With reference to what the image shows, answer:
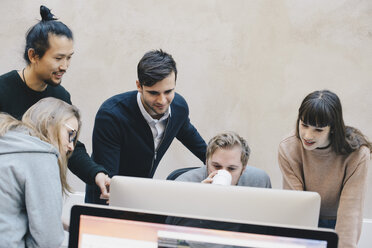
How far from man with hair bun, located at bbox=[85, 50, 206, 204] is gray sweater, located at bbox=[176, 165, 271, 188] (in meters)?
0.34

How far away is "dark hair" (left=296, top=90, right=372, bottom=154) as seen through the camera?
70.4 inches

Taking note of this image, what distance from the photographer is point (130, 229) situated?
0.93 m

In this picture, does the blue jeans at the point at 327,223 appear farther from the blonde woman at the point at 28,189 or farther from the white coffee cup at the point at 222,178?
the blonde woman at the point at 28,189

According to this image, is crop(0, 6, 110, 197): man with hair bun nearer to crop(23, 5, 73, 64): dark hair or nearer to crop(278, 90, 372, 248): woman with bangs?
crop(23, 5, 73, 64): dark hair

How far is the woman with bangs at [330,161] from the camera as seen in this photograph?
1.81 meters

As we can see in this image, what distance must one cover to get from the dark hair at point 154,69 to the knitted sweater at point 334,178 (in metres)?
0.66

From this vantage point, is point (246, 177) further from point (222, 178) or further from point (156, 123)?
point (156, 123)

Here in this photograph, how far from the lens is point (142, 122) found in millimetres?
2027

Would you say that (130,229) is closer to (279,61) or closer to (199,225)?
(199,225)

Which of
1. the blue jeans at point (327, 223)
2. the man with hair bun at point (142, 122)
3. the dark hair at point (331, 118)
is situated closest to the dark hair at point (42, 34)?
the man with hair bun at point (142, 122)

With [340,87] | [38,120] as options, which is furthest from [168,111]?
[340,87]

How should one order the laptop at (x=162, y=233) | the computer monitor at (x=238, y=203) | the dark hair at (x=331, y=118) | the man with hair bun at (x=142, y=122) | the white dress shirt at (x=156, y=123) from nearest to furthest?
1. the laptop at (x=162, y=233)
2. the computer monitor at (x=238, y=203)
3. the dark hair at (x=331, y=118)
4. the man with hair bun at (x=142, y=122)
5. the white dress shirt at (x=156, y=123)

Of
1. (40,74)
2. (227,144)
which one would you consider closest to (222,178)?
(227,144)

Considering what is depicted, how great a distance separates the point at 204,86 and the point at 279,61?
598 mm
